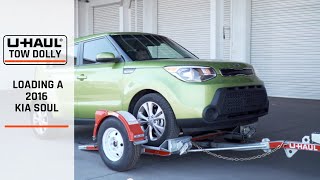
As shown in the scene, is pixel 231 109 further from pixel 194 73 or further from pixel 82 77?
pixel 82 77

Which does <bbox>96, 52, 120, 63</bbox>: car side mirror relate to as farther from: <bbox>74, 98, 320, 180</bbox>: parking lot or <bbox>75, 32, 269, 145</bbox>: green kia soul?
<bbox>74, 98, 320, 180</bbox>: parking lot

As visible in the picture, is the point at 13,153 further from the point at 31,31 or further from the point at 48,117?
the point at 31,31

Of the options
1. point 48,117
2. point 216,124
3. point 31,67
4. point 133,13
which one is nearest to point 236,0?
point 133,13

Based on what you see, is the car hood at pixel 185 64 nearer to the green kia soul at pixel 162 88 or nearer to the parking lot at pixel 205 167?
the green kia soul at pixel 162 88

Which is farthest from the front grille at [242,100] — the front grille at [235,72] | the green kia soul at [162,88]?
the front grille at [235,72]

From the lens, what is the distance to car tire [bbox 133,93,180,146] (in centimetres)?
563

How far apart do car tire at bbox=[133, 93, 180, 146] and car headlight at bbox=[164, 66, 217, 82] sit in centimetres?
39

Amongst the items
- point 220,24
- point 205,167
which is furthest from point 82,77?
point 220,24

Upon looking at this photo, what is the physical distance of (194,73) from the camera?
5609 millimetres

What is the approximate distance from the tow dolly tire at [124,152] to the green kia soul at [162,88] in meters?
0.35

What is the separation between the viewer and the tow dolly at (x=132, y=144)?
17.8 ft

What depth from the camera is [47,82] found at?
7.83 meters

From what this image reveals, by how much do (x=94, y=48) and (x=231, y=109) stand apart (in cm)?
256

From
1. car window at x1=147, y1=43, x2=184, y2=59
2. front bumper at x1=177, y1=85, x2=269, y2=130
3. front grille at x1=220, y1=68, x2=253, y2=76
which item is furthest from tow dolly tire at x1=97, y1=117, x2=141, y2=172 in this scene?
front grille at x1=220, y1=68, x2=253, y2=76
